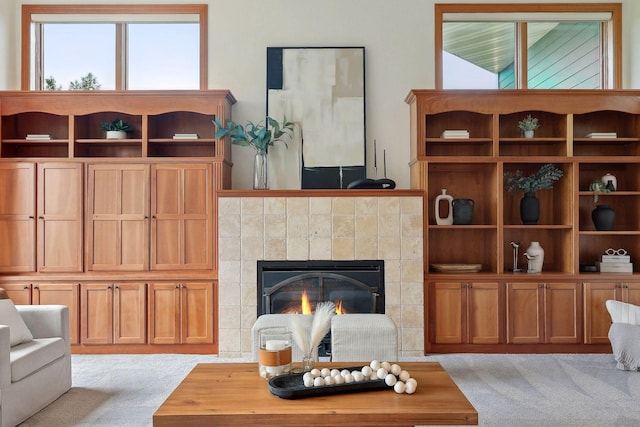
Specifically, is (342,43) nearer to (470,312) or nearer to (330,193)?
(330,193)

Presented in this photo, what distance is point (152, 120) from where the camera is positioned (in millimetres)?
4961

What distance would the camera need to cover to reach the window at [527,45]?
5.10m

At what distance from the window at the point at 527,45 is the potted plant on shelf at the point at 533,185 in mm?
936

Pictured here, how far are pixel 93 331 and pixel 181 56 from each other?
9.16 feet

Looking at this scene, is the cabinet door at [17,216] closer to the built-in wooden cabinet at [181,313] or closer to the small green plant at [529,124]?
the built-in wooden cabinet at [181,313]

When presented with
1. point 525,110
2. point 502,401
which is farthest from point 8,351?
point 525,110

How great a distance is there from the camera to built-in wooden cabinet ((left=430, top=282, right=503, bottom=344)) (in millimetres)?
4625

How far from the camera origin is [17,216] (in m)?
4.67

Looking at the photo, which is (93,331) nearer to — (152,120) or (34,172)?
(34,172)

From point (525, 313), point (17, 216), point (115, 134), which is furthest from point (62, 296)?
point (525, 313)

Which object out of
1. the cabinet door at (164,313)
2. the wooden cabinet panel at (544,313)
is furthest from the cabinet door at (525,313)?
the cabinet door at (164,313)

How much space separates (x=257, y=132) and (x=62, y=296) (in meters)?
2.33

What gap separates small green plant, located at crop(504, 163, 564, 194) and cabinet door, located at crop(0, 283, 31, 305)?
4566 millimetres

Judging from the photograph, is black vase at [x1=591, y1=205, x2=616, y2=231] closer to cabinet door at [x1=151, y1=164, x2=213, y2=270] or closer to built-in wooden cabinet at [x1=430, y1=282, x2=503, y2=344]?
built-in wooden cabinet at [x1=430, y1=282, x2=503, y2=344]
